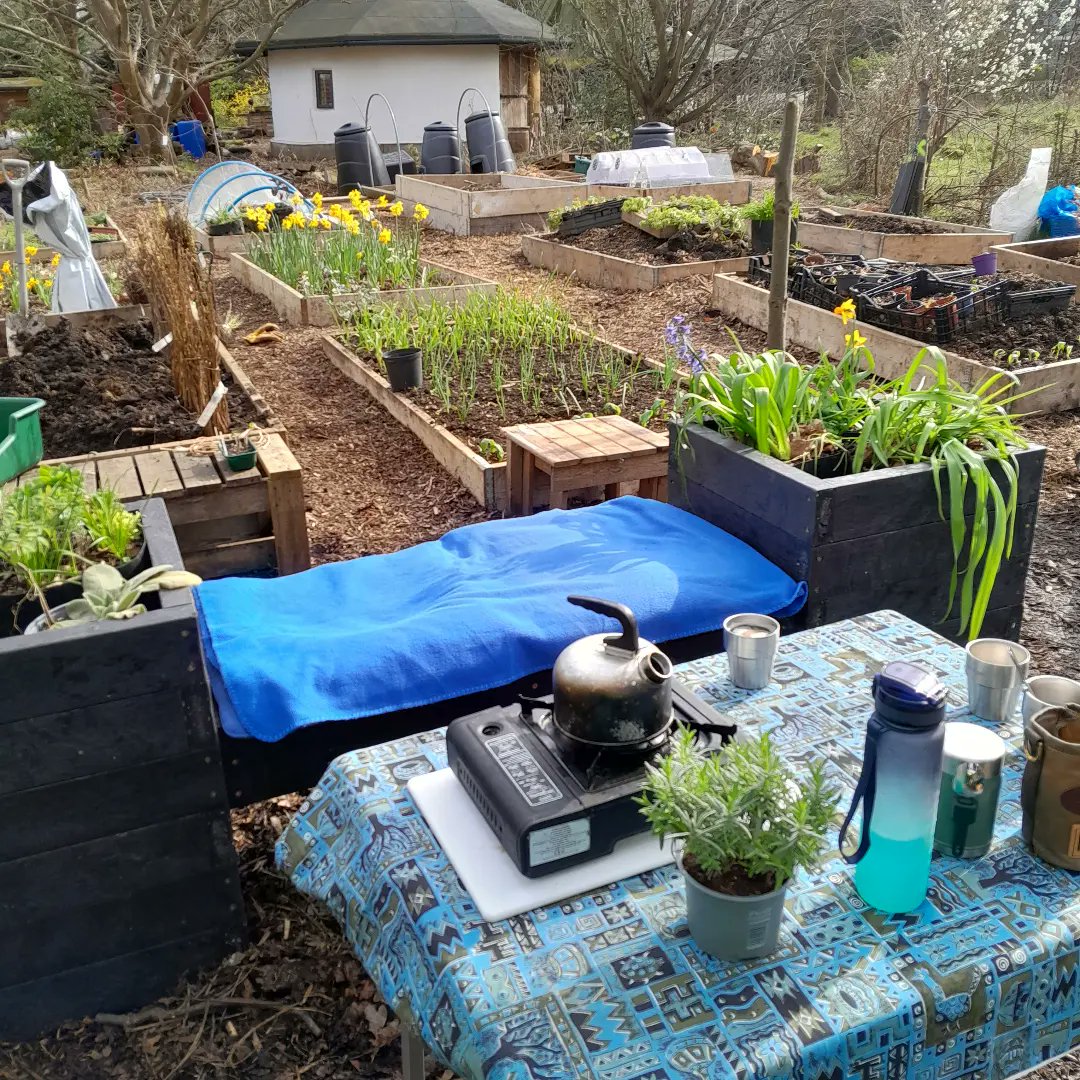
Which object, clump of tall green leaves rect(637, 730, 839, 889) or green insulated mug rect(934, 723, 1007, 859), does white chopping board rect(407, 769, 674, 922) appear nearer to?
clump of tall green leaves rect(637, 730, 839, 889)

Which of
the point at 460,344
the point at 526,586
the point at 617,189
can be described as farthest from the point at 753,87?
the point at 526,586

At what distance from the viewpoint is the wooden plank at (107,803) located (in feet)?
6.35

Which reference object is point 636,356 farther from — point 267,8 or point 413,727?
point 267,8

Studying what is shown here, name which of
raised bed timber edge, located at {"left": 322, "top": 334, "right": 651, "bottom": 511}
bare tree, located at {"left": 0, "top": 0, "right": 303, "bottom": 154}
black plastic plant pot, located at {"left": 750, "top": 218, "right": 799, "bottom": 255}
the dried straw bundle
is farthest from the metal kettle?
bare tree, located at {"left": 0, "top": 0, "right": 303, "bottom": 154}

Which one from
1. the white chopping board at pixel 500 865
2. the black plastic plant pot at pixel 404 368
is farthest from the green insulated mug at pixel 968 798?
the black plastic plant pot at pixel 404 368

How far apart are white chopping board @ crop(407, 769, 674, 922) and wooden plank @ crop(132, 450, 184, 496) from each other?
2401 mm

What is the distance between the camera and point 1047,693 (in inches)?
65.3

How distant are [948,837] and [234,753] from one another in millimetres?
1555

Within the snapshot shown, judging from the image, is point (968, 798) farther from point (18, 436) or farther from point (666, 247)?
point (666, 247)

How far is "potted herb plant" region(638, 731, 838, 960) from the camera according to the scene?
4.11 ft

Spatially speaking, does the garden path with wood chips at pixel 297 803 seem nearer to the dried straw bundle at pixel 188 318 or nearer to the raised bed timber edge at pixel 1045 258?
the dried straw bundle at pixel 188 318

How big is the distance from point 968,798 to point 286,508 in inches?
116

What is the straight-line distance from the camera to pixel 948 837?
147 centimetres

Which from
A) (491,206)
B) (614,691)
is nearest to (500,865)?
(614,691)
